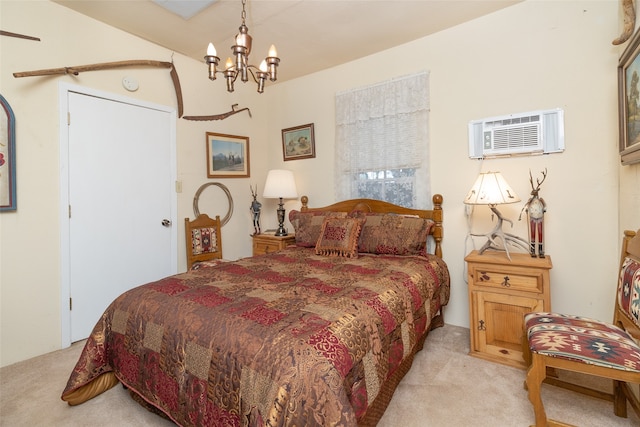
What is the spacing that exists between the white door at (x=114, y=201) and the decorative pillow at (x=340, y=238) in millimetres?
1659

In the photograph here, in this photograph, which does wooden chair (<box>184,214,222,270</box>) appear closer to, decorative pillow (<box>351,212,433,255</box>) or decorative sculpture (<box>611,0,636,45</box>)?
decorative pillow (<box>351,212,433,255</box>)

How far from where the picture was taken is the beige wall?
7.13ft

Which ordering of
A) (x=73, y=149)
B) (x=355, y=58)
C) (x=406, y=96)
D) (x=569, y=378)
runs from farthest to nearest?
(x=355, y=58)
(x=406, y=96)
(x=73, y=149)
(x=569, y=378)

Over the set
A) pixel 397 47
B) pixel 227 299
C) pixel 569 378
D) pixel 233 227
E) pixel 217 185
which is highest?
pixel 397 47

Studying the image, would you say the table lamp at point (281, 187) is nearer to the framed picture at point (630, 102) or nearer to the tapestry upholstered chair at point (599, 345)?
the tapestry upholstered chair at point (599, 345)

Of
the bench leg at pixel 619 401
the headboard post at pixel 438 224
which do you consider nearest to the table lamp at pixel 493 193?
the headboard post at pixel 438 224

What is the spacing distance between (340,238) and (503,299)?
1288 mm

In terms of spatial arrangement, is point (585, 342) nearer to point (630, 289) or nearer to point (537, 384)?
point (537, 384)

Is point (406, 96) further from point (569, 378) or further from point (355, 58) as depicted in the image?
point (569, 378)

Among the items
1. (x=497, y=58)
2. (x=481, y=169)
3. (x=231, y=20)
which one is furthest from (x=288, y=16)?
(x=481, y=169)

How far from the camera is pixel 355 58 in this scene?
10.9ft

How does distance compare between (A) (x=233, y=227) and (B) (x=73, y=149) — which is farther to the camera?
(A) (x=233, y=227)

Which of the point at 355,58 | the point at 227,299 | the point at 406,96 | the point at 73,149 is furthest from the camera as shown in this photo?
the point at 355,58

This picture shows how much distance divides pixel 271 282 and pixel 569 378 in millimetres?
2013
